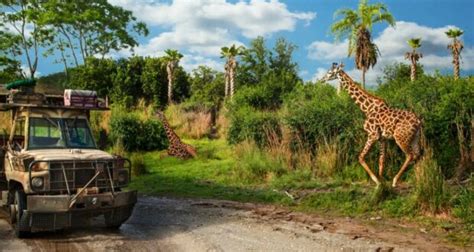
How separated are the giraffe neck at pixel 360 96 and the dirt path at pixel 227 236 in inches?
158

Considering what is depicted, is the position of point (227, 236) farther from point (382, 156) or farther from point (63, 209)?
point (382, 156)

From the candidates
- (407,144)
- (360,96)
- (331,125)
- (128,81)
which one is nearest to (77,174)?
(407,144)

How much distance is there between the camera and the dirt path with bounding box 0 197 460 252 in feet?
26.9

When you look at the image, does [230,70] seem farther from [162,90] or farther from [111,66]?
[111,66]

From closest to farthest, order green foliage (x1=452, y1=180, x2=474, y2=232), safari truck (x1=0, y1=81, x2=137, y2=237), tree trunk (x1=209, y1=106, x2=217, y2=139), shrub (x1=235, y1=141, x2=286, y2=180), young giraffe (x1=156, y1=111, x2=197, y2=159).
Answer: safari truck (x1=0, y1=81, x2=137, y2=237)
green foliage (x1=452, y1=180, x2=474, y2=232)
shrub (x1=235, y1=141, x2=286, y2=180)
young giraffe (x1=156, y1=111, x2=197, y2=159)
tree trunk (x1=209, y1=106, x2=217, y2=139)

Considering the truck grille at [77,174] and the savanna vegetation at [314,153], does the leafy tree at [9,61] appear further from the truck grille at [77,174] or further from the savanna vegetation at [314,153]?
the truck grille at [77,174]

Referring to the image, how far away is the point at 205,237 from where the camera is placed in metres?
8.89

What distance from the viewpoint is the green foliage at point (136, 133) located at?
22547 millimetres

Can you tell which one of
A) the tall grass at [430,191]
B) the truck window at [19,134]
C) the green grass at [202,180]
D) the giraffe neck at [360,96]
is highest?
the giraffe neck at [360,96]

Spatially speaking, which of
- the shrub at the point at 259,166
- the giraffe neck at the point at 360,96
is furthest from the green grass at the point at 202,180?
the giraffe neck at the point at 360,96

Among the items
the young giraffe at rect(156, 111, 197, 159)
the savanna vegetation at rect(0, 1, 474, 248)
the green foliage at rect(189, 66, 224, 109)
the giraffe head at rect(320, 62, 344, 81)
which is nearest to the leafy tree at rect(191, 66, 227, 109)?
the green foliage at rect(189, 66, 224, 109)

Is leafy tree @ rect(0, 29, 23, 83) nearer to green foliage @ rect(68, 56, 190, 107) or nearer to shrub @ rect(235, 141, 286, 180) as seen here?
green foliage @ rect(68, 56, 190, 107)

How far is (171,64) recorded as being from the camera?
3556 centimetres

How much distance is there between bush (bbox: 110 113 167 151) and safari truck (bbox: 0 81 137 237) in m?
12.0
